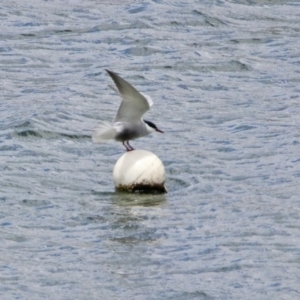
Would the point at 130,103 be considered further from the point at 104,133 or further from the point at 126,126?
the point at 104,133

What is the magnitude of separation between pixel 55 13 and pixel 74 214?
11.1m

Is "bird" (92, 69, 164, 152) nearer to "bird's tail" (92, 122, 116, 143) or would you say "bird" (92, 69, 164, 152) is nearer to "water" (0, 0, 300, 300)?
"bird's tail" (92, 122, 116, 143)

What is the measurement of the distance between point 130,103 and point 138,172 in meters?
0.71

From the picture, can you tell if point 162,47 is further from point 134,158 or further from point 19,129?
point 134,158

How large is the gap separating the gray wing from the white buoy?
45cm

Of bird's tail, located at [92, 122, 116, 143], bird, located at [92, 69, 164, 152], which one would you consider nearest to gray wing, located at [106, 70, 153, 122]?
bird, located at [92, 69, 164, 152]

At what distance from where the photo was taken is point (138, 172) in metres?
12.4

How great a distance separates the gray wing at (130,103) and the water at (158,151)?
75cm

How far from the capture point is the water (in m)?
10.3

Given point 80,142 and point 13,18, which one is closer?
point 80,142

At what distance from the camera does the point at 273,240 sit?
36.3 ft

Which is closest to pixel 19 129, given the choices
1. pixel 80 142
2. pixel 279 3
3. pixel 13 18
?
pixel 80 142

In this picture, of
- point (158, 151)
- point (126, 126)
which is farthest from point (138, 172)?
point (158, 151)

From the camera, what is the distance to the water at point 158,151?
10.3 metres
